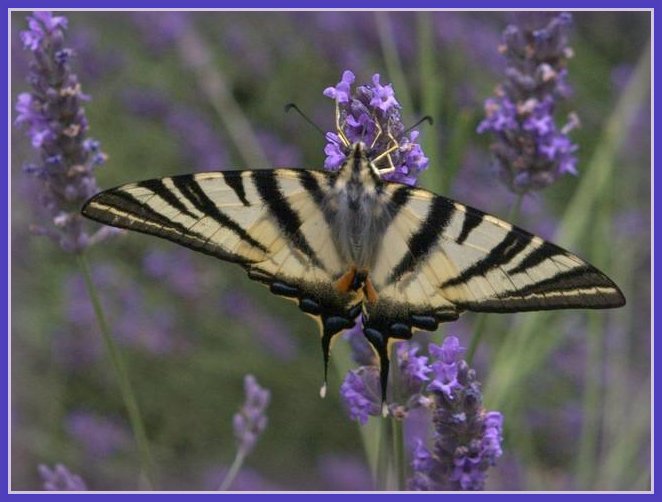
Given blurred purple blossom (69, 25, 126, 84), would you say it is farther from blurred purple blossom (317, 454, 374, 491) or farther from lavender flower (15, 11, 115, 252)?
blurred purple blossom (317, 454, 374, 491)

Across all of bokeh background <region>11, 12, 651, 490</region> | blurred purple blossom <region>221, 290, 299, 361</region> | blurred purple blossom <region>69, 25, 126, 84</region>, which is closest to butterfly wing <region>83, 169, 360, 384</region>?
bokeh background <region>11, 12, 651, 490</region>

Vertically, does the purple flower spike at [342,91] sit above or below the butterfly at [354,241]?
above

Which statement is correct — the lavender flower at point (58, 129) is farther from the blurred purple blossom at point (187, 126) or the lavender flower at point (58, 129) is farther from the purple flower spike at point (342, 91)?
the blurred purple blossom at point (187, 126)

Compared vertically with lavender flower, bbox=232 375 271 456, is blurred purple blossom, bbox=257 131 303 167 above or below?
above

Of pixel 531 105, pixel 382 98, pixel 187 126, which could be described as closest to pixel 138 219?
pixel 382 98

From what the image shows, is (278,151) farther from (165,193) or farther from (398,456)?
(398,456)

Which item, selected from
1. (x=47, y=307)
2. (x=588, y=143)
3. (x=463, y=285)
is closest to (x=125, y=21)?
(x=47, y=307)

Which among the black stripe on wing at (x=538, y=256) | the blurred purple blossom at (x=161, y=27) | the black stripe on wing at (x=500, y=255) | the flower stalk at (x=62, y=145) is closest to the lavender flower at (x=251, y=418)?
the flower stalk at (x=62, y=145)
